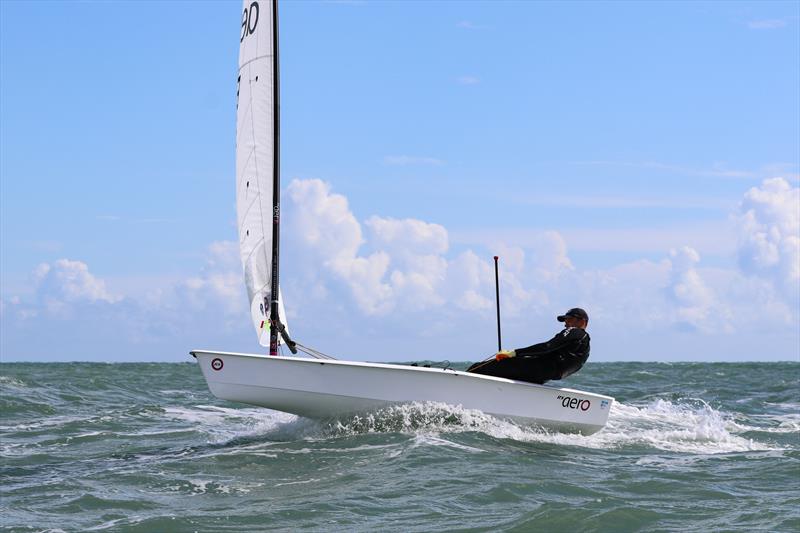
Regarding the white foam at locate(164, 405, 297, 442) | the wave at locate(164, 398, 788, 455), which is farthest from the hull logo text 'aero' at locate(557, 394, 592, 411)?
the white foam at locate(164, 405, 297, 442)

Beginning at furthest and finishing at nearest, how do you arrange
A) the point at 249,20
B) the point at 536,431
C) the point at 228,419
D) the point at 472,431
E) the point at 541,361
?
the point at 228,419
the point at 249,20
the point at 536,431
the point at 541,361
the point at 472,431

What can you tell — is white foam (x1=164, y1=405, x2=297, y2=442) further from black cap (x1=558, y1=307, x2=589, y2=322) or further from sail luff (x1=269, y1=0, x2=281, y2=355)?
black cap (x1=558, y1=307, x2=589, y2=322)

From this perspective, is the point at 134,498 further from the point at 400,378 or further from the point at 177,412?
the point at 177,412

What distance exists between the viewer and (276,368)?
1184 centimetres

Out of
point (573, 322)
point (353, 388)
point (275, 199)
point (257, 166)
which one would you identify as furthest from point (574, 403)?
point (257, 166)

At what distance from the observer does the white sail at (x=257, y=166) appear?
1322 cm

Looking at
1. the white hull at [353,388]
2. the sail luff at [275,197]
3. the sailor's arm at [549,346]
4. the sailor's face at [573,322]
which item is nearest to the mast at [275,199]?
the sail luff at [275,197]

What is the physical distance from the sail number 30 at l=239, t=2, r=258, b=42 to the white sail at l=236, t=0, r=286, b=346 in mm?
14

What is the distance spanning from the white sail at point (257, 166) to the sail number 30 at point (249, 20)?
1 cm

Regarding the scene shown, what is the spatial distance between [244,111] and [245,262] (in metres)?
2.09

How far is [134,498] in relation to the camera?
9.14 m

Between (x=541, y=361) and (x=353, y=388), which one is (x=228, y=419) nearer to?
(x=353, y=388)

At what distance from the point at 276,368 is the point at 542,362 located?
3423 millimetres

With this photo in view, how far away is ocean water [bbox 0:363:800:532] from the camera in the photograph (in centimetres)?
820
